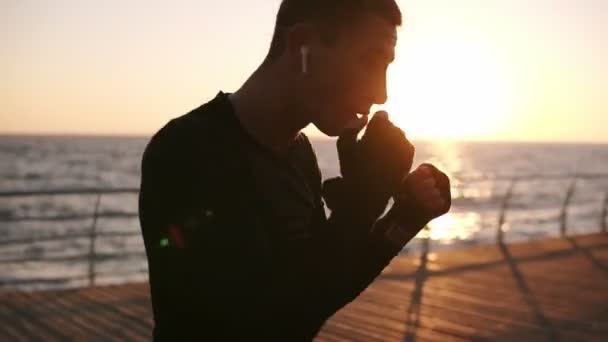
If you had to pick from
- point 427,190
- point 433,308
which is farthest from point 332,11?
point 433,308

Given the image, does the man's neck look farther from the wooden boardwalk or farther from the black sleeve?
the wooden boardwalk

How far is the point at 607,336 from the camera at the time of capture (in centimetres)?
575

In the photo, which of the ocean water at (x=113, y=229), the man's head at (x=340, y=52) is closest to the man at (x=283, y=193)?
the man's head at (x=340, y=52)

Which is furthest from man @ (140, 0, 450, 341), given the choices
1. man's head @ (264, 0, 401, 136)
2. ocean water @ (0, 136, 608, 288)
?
ocean water @ (0, 136, 608, 288)

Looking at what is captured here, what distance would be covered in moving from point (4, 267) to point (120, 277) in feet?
9.29

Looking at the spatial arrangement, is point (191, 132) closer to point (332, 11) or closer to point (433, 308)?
point (332, 11)

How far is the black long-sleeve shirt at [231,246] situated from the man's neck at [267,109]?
0.15ft

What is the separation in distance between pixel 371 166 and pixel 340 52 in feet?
0.93

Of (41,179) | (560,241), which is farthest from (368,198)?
(41,179)

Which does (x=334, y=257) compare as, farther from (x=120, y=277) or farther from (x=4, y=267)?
(x=4, y=267)

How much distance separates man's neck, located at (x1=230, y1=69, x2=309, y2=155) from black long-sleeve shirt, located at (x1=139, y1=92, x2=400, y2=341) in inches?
1.8

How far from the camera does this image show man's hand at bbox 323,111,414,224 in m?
1.63

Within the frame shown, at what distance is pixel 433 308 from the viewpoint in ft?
21.8

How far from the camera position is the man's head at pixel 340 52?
1585 millimetres
